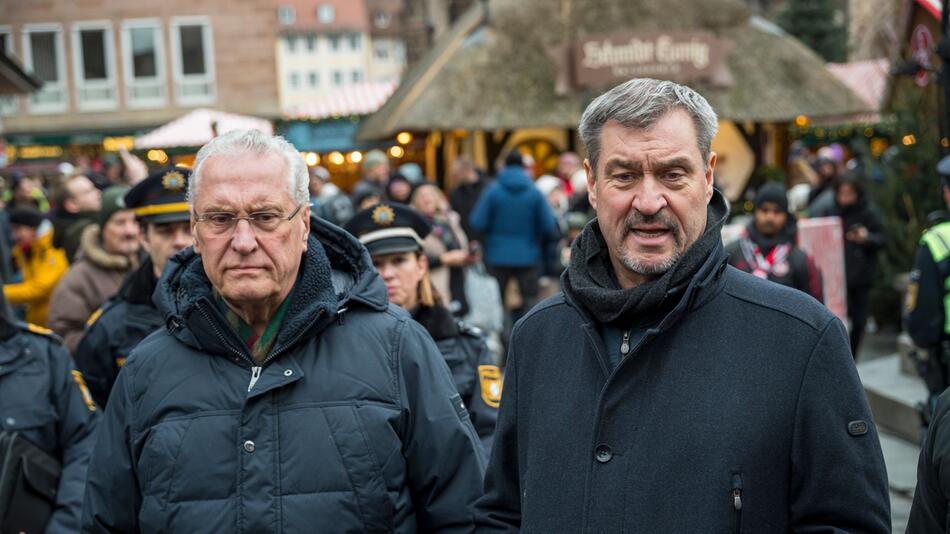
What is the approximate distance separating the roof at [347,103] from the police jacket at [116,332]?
19859mm

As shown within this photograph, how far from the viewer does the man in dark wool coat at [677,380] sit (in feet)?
8.57

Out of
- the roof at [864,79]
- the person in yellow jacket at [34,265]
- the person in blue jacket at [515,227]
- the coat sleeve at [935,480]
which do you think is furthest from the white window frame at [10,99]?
the coat sleeve at [935,480]

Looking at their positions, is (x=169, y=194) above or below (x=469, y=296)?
above

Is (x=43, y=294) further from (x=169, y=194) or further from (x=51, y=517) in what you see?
(x=51, y=517)

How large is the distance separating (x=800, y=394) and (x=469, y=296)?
8.27 metres

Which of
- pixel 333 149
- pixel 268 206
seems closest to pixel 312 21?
pixel 333 149

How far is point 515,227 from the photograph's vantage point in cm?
1261

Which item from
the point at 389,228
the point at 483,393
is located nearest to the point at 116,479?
the point at 483,393

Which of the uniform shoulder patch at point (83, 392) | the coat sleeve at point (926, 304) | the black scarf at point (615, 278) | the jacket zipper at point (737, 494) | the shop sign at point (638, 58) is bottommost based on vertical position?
the coat sleeve at point (926, 304)

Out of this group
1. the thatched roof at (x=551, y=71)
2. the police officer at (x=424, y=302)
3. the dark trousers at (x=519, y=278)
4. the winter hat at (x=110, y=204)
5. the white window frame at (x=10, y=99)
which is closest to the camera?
the police officer at (x=424, y=302)

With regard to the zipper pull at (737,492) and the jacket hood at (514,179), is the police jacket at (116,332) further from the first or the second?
the jacket hood at (514,179)

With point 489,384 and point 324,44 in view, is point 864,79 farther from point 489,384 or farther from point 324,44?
point 324,44

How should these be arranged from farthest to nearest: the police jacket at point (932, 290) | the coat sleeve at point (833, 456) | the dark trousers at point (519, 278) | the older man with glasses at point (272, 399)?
the dark trousers at point (519, 278) → the police jacket at point (932, 290) → the older man with glasses at point (272, 399) → the coat sleeve at point (833, 456)

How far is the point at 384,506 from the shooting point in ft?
10.2
